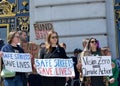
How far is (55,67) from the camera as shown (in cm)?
757

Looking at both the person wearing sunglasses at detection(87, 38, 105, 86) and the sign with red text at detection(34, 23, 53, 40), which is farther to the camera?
the sign with red text at detection(34, 23, 53, 40)

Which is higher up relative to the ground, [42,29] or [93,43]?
[42,29]

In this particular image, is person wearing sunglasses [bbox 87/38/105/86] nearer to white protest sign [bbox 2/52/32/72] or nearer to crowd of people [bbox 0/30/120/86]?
crowd of people [bbox 0/30/120/86]

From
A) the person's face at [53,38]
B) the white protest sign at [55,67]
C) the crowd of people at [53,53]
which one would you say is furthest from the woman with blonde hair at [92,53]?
the person's face at [53,38]

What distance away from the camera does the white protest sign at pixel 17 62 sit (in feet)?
24.4

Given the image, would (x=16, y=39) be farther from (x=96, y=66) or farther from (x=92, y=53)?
(x=96, y=66)

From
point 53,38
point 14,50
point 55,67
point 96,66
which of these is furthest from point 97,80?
point 14,50

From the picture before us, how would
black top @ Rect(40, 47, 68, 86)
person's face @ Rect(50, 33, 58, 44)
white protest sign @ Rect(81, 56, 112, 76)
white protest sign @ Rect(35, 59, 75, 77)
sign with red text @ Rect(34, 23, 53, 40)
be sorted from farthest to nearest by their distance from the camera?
sign with red text @ Rect(34, 23, 53, 40)
white protest sign @ Rect(81, 56, 112, 76)
white protest sign @ Rect(35, 59, 75, 77)
person's face @ Rect(50, 33, 58, 44)
black top @ Rect(40, 47, 68, 86)

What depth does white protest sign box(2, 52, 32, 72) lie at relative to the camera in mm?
7450

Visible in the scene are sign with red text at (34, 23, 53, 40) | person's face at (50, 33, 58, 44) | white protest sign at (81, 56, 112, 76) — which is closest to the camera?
person's face at (50, 33, 58, 44)

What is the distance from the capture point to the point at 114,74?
8383 mm

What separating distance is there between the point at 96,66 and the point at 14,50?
1754 mm

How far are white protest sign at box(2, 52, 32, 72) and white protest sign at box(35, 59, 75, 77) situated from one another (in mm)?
225

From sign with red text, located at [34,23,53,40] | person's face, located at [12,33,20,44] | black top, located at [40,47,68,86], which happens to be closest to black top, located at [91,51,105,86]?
black top, located at [40,47,68,86]
